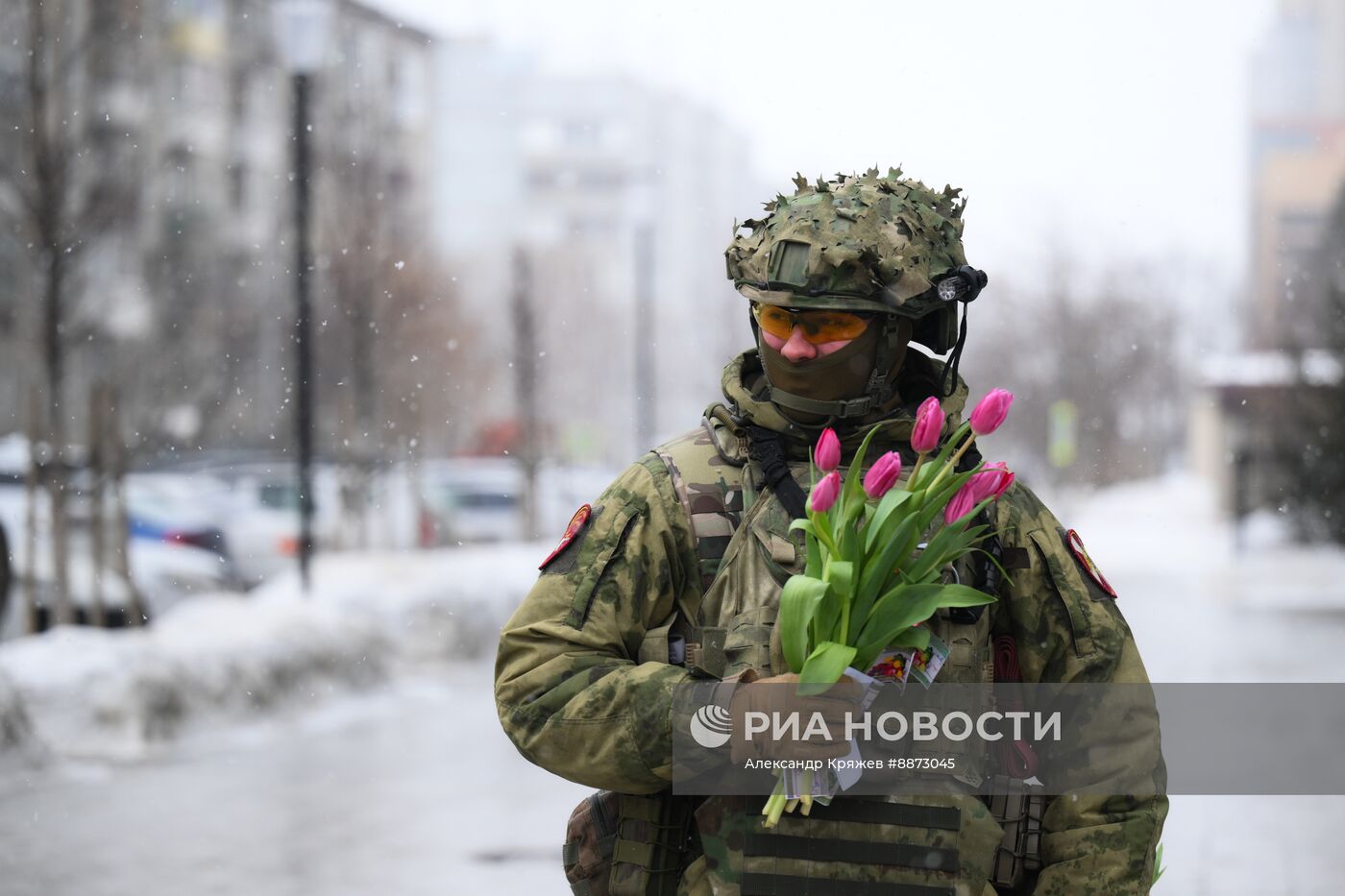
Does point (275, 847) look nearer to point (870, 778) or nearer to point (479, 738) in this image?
point (479, 738)

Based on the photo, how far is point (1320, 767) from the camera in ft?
31.4

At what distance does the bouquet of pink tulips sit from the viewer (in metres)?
2.60

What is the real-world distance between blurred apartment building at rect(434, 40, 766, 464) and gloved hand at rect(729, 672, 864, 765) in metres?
3.70

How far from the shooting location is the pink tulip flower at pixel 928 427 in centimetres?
267

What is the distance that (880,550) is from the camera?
2656 mm

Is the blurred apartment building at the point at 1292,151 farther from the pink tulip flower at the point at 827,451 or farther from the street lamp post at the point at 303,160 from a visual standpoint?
the pink tulip flower at the point at 827,451

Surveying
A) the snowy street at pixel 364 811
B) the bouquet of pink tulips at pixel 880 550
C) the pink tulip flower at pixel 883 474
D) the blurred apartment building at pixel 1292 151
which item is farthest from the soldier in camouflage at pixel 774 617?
the blurred apartment building at pixel 1292 151

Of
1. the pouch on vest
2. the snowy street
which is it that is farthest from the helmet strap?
the snowy street

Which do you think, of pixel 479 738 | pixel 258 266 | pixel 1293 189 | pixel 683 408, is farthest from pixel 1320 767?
pixel 1293 189

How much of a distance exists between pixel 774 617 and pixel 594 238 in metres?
84.7

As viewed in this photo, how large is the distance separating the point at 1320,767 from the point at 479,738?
15.2 ft

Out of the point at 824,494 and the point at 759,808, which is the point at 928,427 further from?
the point at 759,808

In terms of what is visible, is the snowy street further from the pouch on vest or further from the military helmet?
the military helmet

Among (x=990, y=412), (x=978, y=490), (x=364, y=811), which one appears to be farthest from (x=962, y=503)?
(x=364, y=811)
